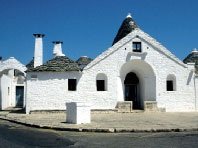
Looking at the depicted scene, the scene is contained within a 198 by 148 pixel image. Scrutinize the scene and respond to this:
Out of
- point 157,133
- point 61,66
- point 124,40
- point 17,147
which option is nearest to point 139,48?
point 124,40

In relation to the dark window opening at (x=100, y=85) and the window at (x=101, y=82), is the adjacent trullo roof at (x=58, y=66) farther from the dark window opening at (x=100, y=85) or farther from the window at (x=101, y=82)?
the dark window opening at (x=100, y=85)

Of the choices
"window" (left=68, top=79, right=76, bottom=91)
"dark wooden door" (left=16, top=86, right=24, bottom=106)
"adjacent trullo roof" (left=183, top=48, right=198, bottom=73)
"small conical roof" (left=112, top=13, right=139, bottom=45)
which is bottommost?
"dark wooden door" (left=16, top=86, right=24, bottom=106)

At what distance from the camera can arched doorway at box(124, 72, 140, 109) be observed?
72.0ft

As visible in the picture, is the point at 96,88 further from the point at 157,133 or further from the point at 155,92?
the point at 157,133

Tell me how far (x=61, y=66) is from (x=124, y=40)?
5625 mm

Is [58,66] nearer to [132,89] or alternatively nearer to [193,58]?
[132,89]

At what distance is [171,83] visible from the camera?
2069 cm

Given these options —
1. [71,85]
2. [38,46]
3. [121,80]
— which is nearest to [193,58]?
[121,80]

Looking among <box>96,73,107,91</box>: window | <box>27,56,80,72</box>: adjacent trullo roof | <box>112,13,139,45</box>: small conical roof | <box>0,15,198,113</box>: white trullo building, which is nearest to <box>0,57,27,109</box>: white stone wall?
<box>0,15,198,113</box>: white trullo building

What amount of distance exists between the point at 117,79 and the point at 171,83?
5.02 metres

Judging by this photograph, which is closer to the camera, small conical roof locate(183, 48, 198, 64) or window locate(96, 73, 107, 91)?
window locate(96, 73, 107, 91)

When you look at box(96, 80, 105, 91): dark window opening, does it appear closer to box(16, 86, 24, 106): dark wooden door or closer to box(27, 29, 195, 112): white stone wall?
box(27, 29, 195, 112): white stone wall

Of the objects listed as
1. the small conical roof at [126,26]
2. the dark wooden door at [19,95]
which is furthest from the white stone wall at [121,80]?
the dark wooden door at [19,95]

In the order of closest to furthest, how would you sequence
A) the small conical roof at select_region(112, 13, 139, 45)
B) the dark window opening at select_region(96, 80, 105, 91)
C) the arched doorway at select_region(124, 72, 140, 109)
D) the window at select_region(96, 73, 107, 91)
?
the window at select_region(96, 73, 107, 91) < the dark window opening at select_region(96, 80, 105, 91) < the arched doorway at select_region(124, 72, 140, 109) < the small conical roof at select_region(112, 13, 139, 45)
